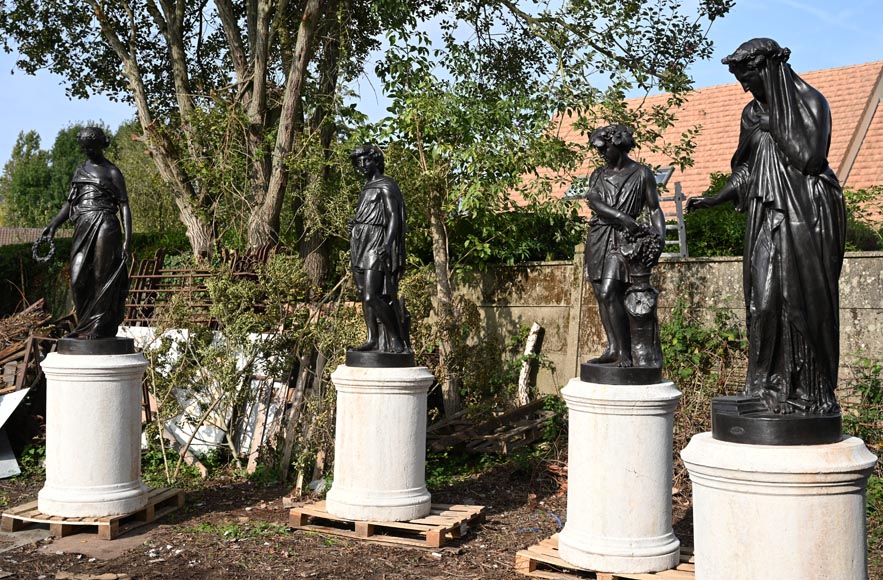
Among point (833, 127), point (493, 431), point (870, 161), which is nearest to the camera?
point (493, 431)

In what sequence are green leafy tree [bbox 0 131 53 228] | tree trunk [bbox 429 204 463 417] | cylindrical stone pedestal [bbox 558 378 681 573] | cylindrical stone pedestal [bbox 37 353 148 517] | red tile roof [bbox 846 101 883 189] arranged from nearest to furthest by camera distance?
cylindrical stone pedestal [bbox 558 378 681 573] < cylindrical stone pedestal [bbox 37 353 148 517] < tree trunk [bbox 429 204 463 417] < red tile roof [bbox 846 101 883 189] < green leafy tree [bbox 0 131 53 228]

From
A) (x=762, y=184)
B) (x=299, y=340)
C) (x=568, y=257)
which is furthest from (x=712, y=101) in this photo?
(x=762, y=184)

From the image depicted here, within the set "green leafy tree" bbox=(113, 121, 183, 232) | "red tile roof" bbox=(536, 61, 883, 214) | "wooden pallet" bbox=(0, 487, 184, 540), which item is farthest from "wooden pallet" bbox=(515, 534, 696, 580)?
"green leafy tree" bbox=(113, 121, 183, 232)

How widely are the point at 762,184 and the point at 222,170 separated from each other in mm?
8490

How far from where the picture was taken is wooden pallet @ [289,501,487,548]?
21.4 ft

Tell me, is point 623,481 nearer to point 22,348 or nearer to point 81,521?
point 81,521

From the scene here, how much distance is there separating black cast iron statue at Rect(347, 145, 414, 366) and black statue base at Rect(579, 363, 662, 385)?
1.62m

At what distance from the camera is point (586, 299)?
9.87 meters

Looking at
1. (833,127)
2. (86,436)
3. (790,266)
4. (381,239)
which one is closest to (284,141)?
(381,239)

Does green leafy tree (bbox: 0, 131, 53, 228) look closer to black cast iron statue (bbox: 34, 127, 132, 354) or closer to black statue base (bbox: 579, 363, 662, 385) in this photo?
black cast iron statue (bbox: 34, 127, 132, 354)

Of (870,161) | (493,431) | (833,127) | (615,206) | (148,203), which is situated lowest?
(493,431)

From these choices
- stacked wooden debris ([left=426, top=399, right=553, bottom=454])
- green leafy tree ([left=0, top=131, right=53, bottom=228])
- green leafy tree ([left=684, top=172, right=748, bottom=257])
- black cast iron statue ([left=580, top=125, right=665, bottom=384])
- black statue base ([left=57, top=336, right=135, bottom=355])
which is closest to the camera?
black cast iron statue ([left=580, top=125, right=665, bottom=384])

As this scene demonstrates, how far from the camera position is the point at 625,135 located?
6176 mm

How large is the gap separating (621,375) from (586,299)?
163 inches
